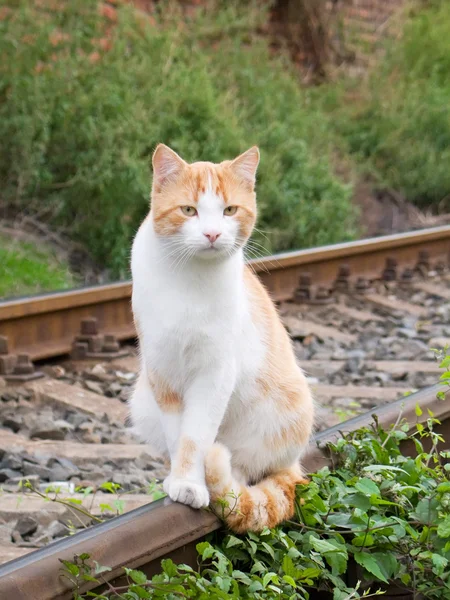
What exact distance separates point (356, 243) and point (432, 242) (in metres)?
1.64

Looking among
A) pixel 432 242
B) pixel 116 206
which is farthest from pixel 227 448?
pixel 432 242

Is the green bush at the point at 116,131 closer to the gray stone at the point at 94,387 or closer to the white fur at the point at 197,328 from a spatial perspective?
the gray stone at the point at 94,387

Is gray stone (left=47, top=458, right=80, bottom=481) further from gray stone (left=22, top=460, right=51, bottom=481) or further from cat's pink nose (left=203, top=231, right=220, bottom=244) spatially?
cat's pink nose (left=203, top=231, right=220, bottom=244)

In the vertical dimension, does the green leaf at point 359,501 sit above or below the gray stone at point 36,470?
above

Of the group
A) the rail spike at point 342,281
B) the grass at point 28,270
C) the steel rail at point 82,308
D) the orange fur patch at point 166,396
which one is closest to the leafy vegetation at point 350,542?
the orange fur patch at point 166,396

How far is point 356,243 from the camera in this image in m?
8.74

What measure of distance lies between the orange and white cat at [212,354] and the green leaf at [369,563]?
0.23m

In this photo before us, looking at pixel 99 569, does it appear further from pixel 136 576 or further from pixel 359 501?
pixel 359 501

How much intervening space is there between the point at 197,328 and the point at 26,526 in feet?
3.28

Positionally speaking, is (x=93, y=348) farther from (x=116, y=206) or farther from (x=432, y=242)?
(x=432, y=242)

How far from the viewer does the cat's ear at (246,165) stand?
285cm

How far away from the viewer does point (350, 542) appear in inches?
114

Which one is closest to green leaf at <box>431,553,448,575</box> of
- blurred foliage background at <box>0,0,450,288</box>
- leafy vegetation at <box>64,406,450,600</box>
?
leafy vegetation at <box>64,406,450,600</box>

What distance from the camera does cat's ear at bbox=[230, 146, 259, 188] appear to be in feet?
9.34
